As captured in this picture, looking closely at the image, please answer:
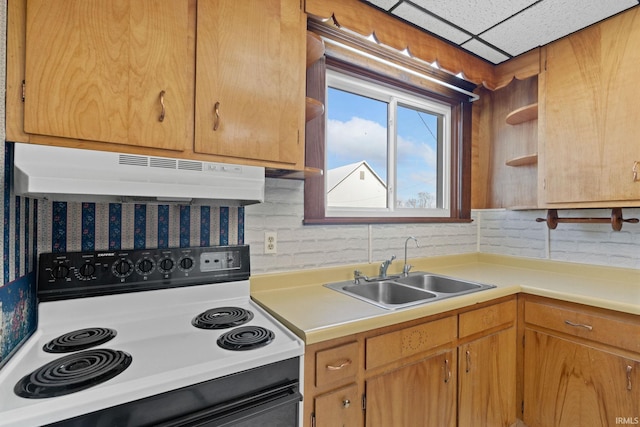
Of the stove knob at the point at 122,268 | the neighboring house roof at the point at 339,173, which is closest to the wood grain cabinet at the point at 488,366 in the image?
the neighboring house roof at the point at 339,173

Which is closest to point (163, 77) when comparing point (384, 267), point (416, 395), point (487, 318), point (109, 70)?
point (109, 70)

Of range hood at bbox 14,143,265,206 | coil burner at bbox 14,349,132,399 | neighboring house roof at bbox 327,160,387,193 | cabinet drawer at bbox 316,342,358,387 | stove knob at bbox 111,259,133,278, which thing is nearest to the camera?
coil burner at bbox 14,349,132,399

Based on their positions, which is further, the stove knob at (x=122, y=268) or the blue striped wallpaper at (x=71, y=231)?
the stove knob at (x=122, y=268)

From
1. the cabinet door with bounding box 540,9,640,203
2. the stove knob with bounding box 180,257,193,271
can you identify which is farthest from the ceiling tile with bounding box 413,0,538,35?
the stove knob with bounding box 180,257,193,271

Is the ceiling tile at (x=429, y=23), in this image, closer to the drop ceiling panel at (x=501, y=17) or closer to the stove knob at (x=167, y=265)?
the drop ceiling panel at (x=501, y=17)

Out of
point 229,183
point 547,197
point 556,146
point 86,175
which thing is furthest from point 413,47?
point 86,175

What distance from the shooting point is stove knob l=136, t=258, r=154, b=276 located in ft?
4.00

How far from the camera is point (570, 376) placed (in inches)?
59.4

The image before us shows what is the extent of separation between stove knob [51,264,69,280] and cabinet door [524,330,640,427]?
2.15 m

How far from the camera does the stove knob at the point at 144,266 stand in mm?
1220

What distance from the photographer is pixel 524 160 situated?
82.7 inches

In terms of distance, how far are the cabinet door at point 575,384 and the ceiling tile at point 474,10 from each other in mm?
1739

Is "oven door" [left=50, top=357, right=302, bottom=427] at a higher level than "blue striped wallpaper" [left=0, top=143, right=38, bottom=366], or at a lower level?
lower

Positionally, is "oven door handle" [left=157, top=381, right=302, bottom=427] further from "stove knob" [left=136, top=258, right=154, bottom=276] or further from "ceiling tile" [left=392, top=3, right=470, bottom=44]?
"ceiling tile" [left=392, top=3, right=470, bottom=44]
